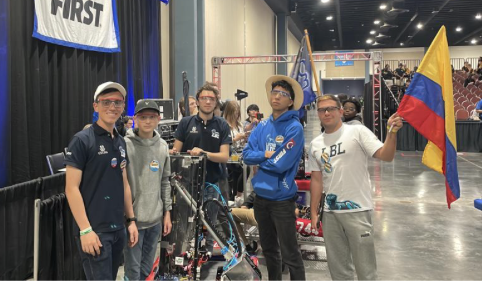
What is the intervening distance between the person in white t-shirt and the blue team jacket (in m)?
0.20

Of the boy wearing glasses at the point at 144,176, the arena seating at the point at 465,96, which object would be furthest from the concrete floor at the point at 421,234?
the arena seating at the point at 465,96

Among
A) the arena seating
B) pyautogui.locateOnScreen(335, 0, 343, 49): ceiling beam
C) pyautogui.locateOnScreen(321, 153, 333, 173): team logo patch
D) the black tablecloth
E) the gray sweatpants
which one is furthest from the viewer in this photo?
pyautogui.locateOnScreen(335, 0, 343, 49): ceiling beam

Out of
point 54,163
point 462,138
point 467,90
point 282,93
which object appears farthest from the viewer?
point 467,90

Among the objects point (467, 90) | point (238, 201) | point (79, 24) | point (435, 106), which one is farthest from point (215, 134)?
→ point (467, 90)

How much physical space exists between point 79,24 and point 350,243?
4.60 meters

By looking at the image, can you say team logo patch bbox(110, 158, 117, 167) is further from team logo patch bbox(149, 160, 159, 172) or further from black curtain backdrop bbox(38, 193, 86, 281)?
black curtain backdrop bbox(38, 193, 86, 281)

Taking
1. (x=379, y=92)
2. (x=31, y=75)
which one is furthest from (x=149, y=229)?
(x=379, y=92)

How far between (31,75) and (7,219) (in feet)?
6.57

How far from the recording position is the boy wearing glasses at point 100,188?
2084 millimetres

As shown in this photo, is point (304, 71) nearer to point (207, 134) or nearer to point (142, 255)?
point (207, 134)

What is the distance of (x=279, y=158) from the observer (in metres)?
2.85

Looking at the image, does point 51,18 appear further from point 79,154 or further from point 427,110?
point 427,110

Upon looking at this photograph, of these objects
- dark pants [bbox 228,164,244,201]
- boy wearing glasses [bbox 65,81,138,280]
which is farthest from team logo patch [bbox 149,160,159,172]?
dark pants [bbox 228,164,244,201]

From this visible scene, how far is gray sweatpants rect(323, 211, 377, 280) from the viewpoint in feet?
8.45
